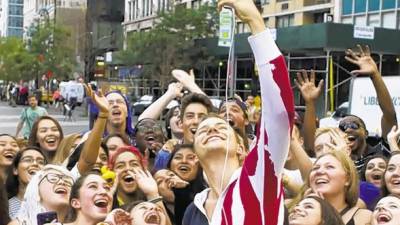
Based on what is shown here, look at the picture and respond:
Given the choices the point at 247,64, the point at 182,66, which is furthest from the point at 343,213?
the point at 182,66

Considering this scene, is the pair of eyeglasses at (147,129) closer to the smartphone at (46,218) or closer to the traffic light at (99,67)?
the smartphone at (46,218)

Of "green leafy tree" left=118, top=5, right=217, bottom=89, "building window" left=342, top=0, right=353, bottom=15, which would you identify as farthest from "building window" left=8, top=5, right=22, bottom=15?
"building window" left=342, top=0, right=353, bottom=15

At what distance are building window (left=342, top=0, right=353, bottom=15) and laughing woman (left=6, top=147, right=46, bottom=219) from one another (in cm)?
3185

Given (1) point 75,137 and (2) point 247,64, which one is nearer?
(1) point 75,137

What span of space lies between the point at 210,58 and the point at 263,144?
36.2m

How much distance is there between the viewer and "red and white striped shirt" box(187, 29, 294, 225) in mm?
2533

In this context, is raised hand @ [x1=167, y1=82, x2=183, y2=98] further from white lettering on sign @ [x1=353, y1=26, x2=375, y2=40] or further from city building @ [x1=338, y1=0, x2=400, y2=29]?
city building @ [x1=338, y1=0, x2=400, y2=29]

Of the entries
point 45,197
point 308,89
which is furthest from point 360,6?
point 45,197

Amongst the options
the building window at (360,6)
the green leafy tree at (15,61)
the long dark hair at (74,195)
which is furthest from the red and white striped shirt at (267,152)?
the green leafy tree at (15,61)

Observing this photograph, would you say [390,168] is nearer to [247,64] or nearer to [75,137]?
[75,137]

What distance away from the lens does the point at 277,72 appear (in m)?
2.53

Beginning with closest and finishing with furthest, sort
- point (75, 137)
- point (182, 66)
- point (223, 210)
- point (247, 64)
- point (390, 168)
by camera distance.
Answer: point (223, 210)
point (390, 168)
point (75, 137)
point (247, 64)
point (182, 66)

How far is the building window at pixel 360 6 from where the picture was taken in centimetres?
3470

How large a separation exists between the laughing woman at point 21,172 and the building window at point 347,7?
31850 mm
